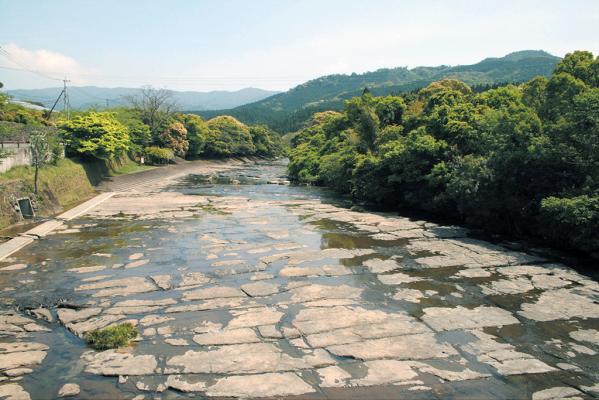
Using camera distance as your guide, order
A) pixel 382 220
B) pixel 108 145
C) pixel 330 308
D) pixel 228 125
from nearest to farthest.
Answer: pixel 330 308
pixel 382 220
pixel 108 145
pixel 228 125

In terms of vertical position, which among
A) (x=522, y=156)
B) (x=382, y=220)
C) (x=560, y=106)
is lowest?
(x=382, y=220)

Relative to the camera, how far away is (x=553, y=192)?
18.7 metres

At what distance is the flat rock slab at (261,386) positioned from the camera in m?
7.97

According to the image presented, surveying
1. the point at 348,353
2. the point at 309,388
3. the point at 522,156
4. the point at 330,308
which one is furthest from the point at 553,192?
the point at 309,388

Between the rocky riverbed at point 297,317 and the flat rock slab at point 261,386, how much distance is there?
0.03m

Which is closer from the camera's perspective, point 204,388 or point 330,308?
point 204,388

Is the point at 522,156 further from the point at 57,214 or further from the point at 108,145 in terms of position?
the point at 108,145

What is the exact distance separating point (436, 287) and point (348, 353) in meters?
5.69

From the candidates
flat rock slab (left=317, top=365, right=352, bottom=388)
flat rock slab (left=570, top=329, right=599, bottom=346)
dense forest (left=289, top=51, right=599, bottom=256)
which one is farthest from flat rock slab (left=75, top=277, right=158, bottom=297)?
dense forest (left=289, top=51, right=599, bottom=256)

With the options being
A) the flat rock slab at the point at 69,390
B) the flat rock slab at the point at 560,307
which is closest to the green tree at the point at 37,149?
the flat rock slab at the point at 69,390

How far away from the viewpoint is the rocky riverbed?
838cm

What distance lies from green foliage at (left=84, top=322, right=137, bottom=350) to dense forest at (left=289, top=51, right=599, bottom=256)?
49.6ft

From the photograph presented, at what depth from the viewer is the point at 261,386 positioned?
8195 mm

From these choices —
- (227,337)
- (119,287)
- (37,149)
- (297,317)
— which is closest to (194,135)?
(37,149)
